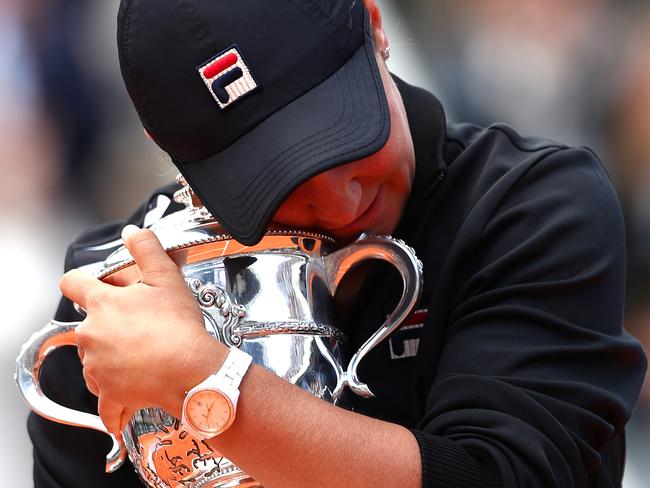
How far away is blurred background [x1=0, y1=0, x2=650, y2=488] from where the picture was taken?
2473 mm

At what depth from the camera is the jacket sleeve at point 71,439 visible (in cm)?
122

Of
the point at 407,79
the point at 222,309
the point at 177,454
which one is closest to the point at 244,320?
the point at 222,309

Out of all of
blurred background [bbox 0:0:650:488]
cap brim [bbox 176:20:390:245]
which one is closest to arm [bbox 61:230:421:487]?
cap brim [bbox 176:20:390:245]

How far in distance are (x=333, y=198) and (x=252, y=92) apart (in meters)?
0.13

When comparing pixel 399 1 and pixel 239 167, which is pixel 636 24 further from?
pixel 239 167

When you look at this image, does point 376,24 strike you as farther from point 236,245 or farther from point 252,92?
point 236,245

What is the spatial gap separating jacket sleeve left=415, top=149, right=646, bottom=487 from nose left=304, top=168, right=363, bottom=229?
5.0 inches

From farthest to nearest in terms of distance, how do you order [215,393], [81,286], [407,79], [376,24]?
[407,79], [376,24], [81,286], [215,393]

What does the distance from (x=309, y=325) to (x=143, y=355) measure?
0.55 feet

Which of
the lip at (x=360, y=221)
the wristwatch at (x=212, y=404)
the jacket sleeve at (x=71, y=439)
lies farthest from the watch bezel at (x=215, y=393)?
the jacket sleeve at (x=71, y=439)

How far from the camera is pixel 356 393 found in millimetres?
1026

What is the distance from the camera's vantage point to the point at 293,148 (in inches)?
39.2

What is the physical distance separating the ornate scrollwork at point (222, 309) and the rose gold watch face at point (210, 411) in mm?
88

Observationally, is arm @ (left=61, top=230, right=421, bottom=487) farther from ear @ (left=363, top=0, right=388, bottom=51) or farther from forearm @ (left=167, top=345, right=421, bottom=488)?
ear @ (left=363, top=0, right=388, bottom=51)
